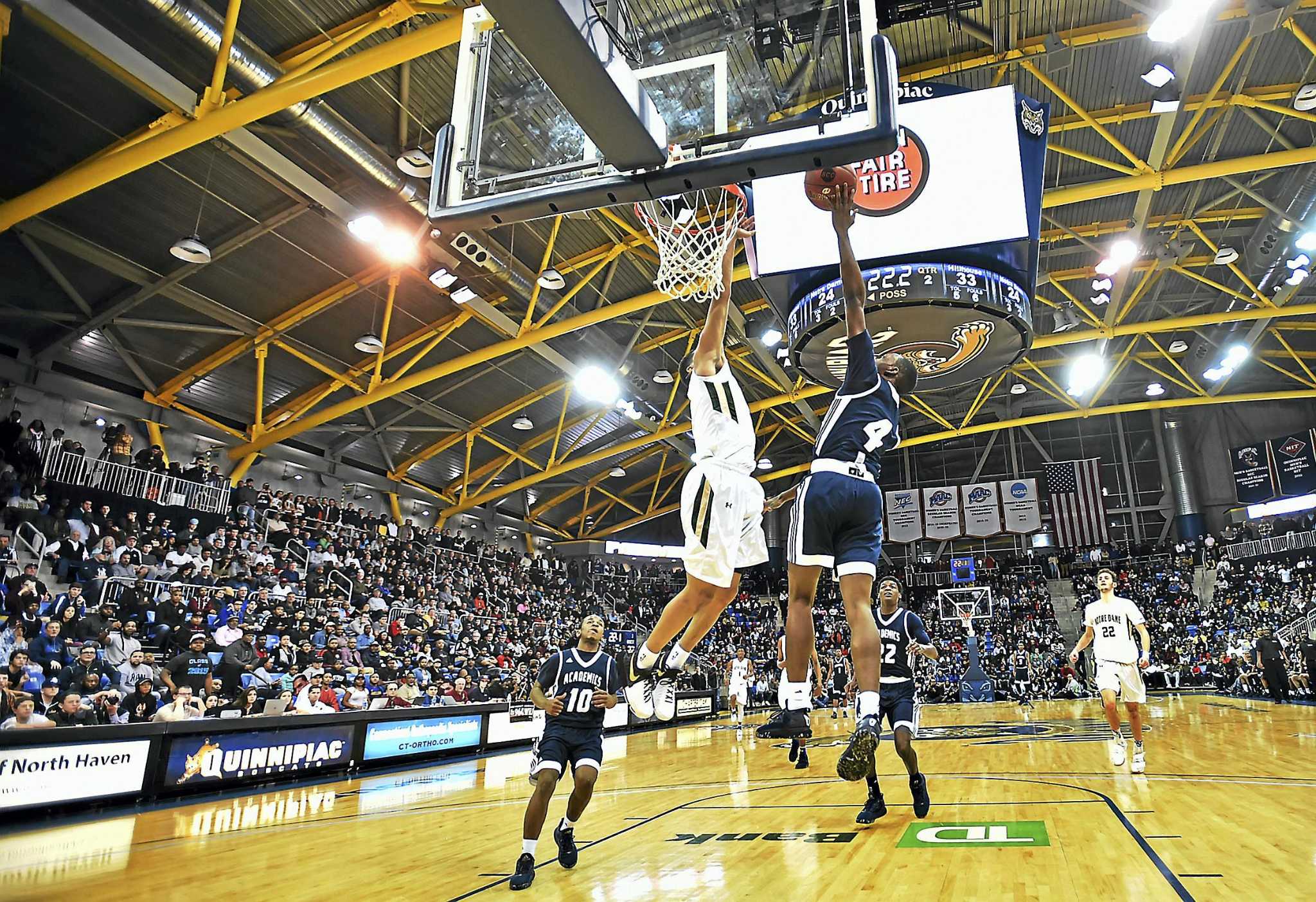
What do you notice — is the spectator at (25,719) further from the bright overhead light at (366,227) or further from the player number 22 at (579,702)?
the bright overhead light at (366,227)

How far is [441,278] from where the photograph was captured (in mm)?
15109

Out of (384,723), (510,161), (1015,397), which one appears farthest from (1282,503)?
(510,161)

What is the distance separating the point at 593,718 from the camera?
5.81 meters

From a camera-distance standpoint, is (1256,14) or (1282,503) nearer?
→ (1256,14)

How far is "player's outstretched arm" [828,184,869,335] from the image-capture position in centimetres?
411

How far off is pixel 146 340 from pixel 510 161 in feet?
49.9

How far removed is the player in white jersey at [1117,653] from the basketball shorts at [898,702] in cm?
293

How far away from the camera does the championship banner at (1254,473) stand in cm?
3070

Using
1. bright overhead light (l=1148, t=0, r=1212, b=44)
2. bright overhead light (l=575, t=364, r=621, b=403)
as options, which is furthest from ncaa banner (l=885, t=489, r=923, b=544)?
bright overhead light (l=1148, t=0, r=1212, b=44)

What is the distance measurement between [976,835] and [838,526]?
2614 millimetres

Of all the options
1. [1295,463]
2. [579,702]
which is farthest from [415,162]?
[1295,463]

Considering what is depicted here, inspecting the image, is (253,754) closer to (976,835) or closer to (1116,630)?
(976,835)

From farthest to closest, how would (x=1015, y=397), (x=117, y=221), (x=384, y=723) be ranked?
(x=1015, y=397), (x=117, y=221), (x=384, y=723)

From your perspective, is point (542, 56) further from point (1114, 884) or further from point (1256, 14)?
point (1256, 14)
